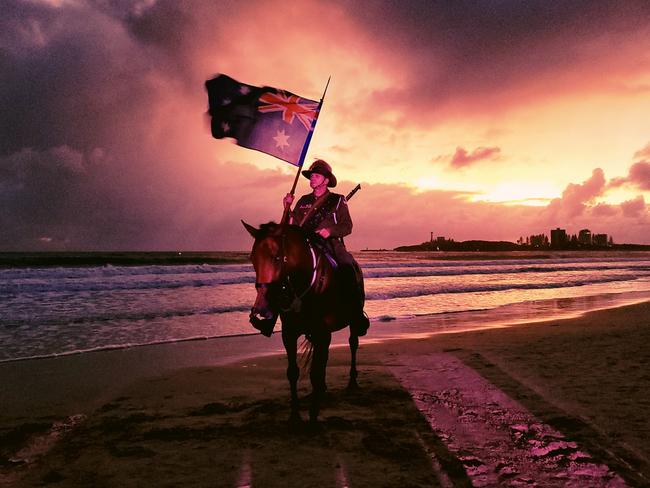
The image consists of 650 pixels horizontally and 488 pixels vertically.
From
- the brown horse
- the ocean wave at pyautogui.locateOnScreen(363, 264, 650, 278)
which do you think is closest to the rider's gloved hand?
the brown horse

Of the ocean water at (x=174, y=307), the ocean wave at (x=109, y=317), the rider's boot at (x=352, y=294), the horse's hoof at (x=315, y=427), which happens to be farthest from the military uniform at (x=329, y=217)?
the ocean wave at (x=109, y=317)

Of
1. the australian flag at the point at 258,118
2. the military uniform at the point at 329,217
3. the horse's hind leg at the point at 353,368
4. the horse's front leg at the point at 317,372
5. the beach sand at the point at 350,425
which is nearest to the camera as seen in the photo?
the beach sand at the point at 350,425

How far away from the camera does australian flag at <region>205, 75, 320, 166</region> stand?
5.12 m

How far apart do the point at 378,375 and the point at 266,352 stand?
117 inches

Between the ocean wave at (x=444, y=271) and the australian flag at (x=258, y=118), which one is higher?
the australian flag at (x=258, y=118)

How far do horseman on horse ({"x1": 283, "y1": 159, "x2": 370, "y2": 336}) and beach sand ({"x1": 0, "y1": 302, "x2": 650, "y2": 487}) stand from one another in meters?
1.41

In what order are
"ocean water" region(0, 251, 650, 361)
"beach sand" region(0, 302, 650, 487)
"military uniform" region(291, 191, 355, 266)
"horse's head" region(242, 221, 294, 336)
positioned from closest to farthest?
"beach sand" region(0, 302, 650, 487) → "horse's head" region(242, 221, 294, 336) → "military uniform" region(291, 191, 355, 266) → "ocean water" region(0, 251, 650, 361)

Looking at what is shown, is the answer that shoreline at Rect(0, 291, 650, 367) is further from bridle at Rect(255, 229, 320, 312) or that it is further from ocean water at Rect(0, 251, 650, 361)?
bridle at Rect(255, 229, 320, 312)

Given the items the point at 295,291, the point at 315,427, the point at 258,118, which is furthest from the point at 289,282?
the point at 258,118

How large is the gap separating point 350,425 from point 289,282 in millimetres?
1745

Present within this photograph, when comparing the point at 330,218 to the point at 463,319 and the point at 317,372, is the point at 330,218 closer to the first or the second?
the point at 317,372

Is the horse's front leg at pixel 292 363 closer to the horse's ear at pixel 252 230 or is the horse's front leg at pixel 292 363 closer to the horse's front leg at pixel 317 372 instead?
the horse's front leg at pixel 317 372

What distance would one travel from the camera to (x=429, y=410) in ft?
16.5

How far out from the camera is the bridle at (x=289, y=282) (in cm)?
387
